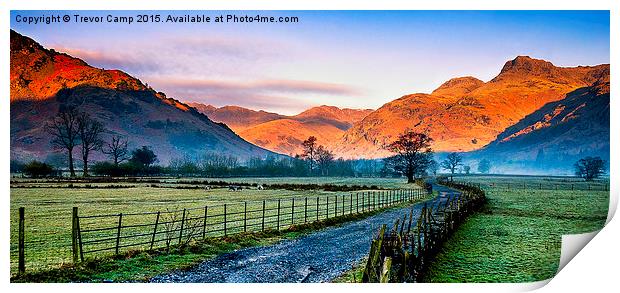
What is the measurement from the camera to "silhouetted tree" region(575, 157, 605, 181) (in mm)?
51078

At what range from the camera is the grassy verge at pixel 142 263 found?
11102 millimetres

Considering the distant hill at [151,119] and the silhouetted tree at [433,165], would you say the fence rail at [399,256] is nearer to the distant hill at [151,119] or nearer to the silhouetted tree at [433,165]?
the silhouetted tree at [433,165]

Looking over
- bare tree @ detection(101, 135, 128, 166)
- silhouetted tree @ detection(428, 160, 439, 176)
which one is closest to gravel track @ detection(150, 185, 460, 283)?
bare tree @ detection(101, 135, 128, 166)

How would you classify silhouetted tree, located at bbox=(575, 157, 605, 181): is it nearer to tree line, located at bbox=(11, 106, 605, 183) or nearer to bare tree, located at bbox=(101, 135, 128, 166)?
tree line, located at bbox=(11, 106, 605, 183)

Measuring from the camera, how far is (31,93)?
5297 centimetres

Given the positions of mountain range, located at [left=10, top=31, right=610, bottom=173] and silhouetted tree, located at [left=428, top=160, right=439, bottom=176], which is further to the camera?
silhouetted tree, located at [left=428, top=160, right=439, bottom=176]

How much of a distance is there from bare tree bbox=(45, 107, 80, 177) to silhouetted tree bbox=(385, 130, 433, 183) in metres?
41.4

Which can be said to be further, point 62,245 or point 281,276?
point 62,245

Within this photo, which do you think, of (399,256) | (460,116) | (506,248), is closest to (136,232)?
(399,256)

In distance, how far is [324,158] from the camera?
9444 cm

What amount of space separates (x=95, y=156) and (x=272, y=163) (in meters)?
43.0
